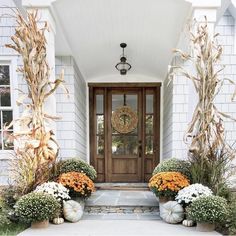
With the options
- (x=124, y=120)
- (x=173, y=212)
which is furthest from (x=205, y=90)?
(x=124, y=120)

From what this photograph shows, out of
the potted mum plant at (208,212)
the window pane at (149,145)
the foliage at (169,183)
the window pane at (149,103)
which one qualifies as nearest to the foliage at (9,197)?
the foliage at (169,183)

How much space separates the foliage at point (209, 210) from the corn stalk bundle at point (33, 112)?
72.4 inches

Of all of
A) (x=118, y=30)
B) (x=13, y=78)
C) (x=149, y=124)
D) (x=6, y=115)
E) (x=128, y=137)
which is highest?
(x=118, y=30)

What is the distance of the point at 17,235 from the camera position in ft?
9.20

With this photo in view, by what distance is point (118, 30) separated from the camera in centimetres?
421

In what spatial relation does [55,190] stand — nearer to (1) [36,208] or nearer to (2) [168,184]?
(1) [36,208]

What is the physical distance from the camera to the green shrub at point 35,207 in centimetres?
292

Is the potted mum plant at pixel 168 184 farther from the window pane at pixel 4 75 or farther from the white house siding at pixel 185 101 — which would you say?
the window pane at pixel 4 75

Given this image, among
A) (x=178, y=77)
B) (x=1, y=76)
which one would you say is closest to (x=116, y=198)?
(x=178, y=77)

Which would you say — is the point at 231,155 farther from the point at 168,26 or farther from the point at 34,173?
the point at 34,173

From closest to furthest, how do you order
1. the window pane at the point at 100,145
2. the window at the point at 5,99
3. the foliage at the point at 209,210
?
the foliage at the point at 209,210, the window at the point at 5,99, the window pane at the point at 100,145

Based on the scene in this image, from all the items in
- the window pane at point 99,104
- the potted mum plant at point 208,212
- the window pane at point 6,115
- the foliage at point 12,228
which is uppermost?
the window pane at point 99,104

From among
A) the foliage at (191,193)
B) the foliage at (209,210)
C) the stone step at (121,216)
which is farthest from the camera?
the stone step at (121,216)

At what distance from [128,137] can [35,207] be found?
10.9 feet
